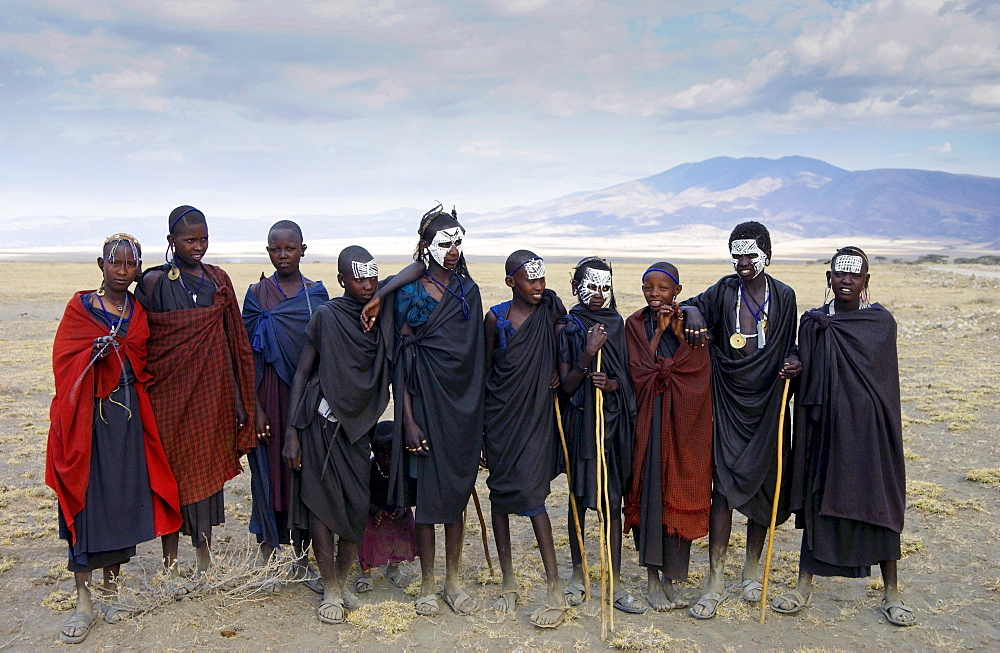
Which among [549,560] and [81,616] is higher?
[549,560]

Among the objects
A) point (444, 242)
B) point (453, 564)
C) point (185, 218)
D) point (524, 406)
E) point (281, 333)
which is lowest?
point (453, 564)

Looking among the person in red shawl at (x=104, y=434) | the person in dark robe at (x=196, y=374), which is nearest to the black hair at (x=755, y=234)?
the person in dark robe at (x=196, y=374)

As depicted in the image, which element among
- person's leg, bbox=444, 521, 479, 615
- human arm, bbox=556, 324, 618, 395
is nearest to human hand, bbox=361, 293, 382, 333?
human arm, bbox=556, 324, 618, 395

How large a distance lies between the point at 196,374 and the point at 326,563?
1.48m

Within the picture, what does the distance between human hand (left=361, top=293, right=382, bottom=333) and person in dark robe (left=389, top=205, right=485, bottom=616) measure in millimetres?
203

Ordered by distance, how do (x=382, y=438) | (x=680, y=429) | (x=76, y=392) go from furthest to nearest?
(x=382, y=438) → (x=680, y=429) → (x=76, y=392)

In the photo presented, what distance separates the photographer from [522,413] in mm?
5164

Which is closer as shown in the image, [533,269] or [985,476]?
[533,269]

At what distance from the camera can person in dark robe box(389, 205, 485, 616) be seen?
5.11 m

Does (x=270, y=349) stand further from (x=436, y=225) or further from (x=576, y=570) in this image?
(x=576, y=570)

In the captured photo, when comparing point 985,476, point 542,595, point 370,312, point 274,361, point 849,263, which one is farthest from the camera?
point 985,476

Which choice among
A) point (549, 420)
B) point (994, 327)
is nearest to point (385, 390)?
point (549, 420)

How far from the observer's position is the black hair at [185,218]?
202 inches

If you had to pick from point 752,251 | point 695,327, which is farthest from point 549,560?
point 752,251
